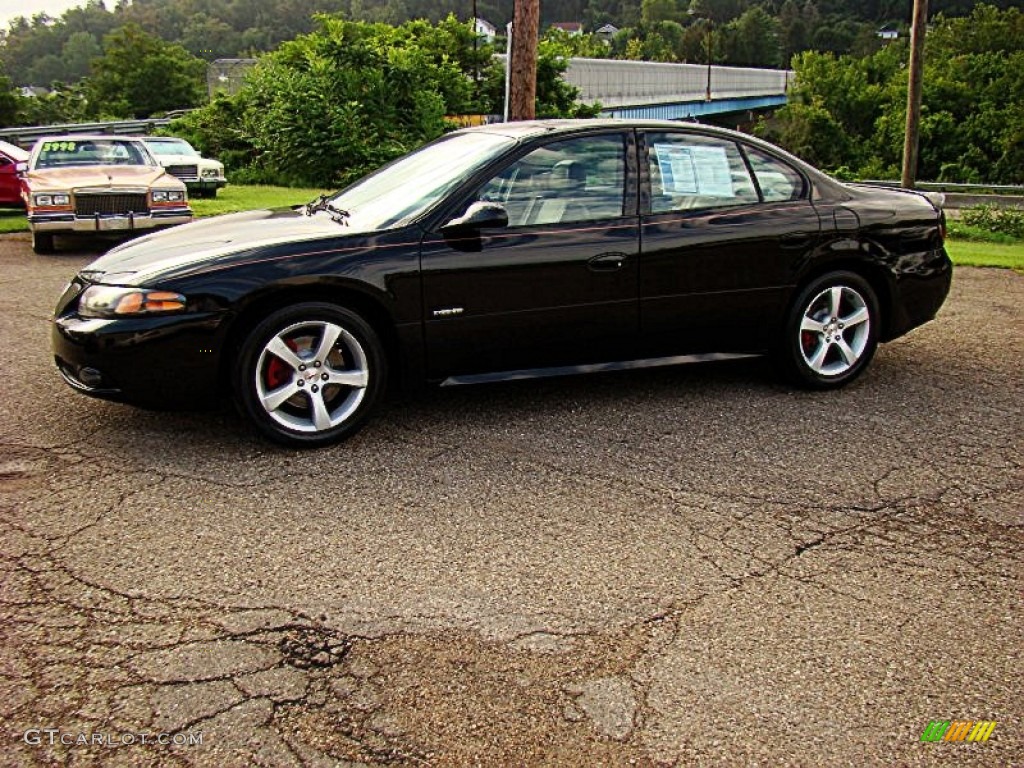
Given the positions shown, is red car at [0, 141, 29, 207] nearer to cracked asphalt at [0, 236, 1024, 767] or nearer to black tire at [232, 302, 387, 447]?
cracked asphalt at [0, 236, 1024, 767]

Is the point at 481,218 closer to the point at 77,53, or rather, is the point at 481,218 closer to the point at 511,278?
the point at 511,278

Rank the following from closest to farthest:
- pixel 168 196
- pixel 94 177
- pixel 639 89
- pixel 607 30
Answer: pixel 94 177
pixel 168 196
pixel 639 89
pixel 607 30

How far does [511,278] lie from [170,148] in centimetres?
1974

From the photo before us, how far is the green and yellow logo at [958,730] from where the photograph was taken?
2.80 m

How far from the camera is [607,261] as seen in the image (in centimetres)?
541

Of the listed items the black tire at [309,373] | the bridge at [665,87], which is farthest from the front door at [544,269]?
the bridge at [665,87]

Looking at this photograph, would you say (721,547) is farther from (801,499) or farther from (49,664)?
(49,664)

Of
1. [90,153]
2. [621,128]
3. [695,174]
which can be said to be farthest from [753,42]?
[621,128]

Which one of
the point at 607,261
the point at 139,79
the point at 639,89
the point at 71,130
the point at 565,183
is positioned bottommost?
the point at 607,261

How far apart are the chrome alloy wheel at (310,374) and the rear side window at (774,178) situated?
2.56 m

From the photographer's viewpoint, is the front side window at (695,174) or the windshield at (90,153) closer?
the front side window at (695,174)

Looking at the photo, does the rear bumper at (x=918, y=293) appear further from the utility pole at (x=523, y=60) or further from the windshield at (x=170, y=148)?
the windshield at (x=170, y=148)

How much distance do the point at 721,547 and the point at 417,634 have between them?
4.32 ft

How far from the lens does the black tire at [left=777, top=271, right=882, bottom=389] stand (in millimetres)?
5906
